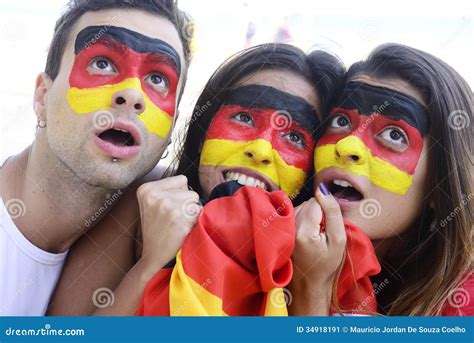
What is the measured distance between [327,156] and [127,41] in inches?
26.5

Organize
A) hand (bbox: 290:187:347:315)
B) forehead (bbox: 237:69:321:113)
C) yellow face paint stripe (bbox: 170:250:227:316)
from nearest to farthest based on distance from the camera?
yellow face paint stripe (bbox: 170:250:227:316)
hand (bbox: 290:187:347:315)
forehead (bbox: 237:69:321:113)

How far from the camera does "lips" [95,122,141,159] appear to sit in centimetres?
185

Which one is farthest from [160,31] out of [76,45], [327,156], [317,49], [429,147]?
[429,147]

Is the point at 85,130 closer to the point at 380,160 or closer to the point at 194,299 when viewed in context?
the point at 194,299

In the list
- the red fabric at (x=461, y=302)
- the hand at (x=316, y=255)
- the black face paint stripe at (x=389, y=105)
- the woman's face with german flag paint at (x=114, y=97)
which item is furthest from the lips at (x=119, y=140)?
the red fabric at (x=461, y=302)

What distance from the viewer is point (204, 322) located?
5.49 ft

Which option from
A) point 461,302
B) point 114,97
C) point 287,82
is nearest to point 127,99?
point 114,97

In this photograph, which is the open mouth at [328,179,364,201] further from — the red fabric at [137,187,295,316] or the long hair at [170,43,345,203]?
the red fabric at [137,187,295,316]

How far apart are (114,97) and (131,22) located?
25 cm

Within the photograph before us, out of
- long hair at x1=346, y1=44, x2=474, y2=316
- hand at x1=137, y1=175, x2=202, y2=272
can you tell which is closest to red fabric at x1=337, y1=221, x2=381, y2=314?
long hair at x1=346, y1=44, x2=474, y2=316

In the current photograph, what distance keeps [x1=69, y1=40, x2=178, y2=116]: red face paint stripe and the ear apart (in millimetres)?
130

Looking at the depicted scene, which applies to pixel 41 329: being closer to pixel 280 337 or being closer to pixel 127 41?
pixel 280 337

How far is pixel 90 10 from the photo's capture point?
1970mm

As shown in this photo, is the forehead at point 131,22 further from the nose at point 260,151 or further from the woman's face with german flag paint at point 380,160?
the woman's face with german flag paint at point 380,160
